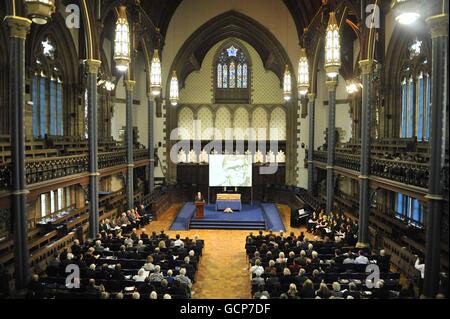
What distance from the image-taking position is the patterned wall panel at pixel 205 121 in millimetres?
33375

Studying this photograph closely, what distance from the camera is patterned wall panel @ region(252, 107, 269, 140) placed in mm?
33406

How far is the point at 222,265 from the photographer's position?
14922 millimetres

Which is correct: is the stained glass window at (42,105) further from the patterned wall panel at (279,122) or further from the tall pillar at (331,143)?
the patterned wall panel at (279,122)

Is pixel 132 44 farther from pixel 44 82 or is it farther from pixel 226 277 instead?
pixel 226 277

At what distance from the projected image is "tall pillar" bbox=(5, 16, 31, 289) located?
16.8 meters

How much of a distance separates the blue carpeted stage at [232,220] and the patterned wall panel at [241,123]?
8677 mm

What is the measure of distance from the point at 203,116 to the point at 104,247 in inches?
799

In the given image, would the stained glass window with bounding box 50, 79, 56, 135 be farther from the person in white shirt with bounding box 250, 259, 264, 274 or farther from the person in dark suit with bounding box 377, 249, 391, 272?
the person in dark suit with bounding box 377, 249, 391, 272

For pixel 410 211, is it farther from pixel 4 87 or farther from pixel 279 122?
pixel 4 87

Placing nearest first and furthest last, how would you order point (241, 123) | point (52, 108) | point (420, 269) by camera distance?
1. point (420, 269)
2. point (52, 108)
3. point (241, 123)

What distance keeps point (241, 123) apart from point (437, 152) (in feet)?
78.7

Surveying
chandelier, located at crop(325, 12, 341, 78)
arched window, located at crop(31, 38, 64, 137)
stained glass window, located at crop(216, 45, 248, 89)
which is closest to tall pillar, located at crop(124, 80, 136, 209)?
arched window, located at crop(31, 38, 64, 137)

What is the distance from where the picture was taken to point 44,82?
69.8 feet

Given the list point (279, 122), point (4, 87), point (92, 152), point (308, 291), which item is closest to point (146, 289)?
point (308, 291)
